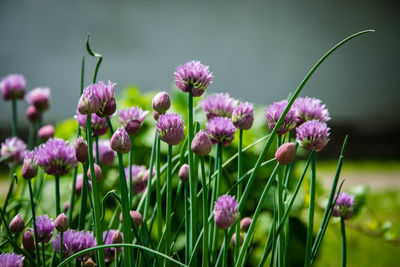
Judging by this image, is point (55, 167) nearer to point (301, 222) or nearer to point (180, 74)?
point (180, 74)

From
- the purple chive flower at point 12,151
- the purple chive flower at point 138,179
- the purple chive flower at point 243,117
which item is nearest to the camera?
the purple chive flower at point 243,117

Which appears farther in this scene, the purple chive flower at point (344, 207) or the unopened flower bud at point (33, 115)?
the unopened flower bud at point (33, 115)

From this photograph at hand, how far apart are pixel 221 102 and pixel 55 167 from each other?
0.23 metres

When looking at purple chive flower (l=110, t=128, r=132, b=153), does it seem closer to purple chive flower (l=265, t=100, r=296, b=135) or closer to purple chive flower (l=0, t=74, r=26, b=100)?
purple chive flower (l=265, t=100, r=296, b=135)

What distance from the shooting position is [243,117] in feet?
1.71

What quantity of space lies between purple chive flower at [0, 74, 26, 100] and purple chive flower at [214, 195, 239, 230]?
66 cm

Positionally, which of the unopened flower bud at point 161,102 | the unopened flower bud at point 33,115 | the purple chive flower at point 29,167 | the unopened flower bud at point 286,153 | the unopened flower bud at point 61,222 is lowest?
the unopened flower bud at point 61,222

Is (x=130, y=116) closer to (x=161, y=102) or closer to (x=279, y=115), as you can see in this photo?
(x=161, y=102)

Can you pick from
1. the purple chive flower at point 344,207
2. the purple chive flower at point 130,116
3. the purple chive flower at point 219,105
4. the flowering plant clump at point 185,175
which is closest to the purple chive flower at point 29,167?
the flowering plant clump at point 185,175

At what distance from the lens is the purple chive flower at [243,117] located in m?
0.52

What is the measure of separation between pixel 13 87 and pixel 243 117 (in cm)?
60

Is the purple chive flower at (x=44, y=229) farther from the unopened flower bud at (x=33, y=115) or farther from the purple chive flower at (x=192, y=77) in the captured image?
the unopened flower bud at (x=33, y=115)

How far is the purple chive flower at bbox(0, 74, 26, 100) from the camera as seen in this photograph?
0.92m

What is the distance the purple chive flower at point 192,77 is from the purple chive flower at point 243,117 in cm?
5
